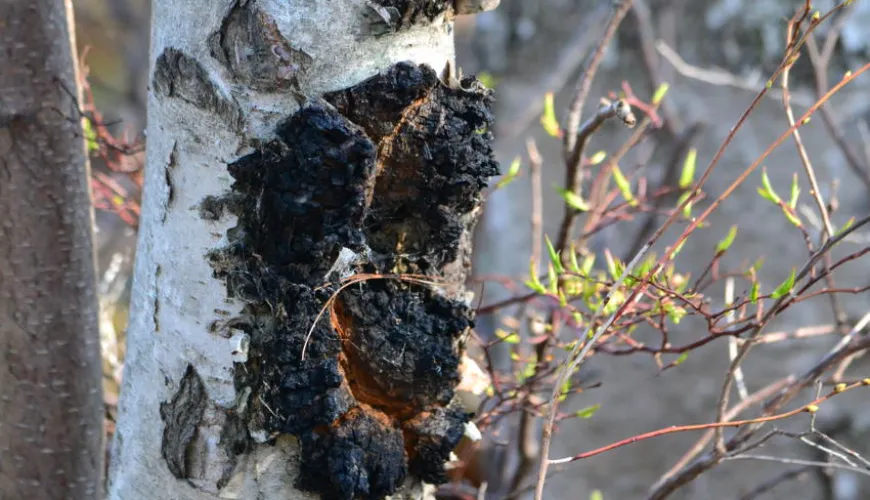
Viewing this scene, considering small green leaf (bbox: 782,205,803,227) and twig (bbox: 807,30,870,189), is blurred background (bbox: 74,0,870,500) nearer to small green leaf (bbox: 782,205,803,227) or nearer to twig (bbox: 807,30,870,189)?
twig (bbox: 807,30,870,189)

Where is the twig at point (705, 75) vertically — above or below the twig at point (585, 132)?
above

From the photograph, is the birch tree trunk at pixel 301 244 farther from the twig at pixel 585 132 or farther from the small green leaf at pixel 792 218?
the small green leaf at pixel 792 218

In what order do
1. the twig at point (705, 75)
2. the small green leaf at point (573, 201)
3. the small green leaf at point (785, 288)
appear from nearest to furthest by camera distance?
1. the small green leaf at point (785, 288)
2. the small green leaf at point (573, 201)
3. the twig at point (705, 75)

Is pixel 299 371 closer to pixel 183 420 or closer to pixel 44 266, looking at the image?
pixel 183 420

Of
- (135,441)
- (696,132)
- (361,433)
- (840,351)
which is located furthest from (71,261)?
(696,132)

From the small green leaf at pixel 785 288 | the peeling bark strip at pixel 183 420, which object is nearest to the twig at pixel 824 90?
the small green leaf at pixel 785 288

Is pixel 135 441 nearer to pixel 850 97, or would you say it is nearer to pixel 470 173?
pixel 470 173

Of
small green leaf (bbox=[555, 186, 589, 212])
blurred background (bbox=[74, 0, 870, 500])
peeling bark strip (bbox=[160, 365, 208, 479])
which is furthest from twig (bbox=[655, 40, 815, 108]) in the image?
peeling bark strip (bbox=[160, 365, 208, 479])
